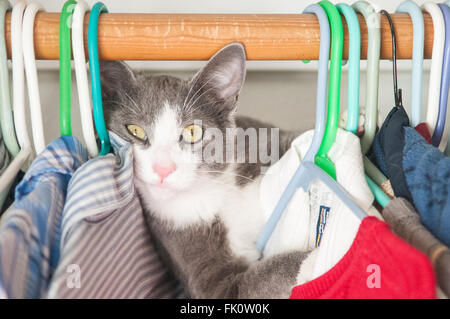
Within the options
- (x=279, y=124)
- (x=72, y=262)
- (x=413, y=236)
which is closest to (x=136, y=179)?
(x=72, y=262)

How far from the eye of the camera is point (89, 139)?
A: 2.10 feet

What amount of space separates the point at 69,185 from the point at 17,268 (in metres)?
0.15

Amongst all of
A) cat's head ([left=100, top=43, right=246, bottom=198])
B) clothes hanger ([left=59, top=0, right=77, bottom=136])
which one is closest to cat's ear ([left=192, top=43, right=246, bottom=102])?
cat's head ([left=100, top=43, right=246, bottom=198])

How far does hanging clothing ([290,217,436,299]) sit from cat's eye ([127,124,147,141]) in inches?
15.9

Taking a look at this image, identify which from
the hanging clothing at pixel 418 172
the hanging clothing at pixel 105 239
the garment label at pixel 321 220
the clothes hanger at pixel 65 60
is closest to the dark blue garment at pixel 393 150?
the hanging clothing at pixel 418 172

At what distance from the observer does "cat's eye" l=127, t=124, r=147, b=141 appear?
73cm

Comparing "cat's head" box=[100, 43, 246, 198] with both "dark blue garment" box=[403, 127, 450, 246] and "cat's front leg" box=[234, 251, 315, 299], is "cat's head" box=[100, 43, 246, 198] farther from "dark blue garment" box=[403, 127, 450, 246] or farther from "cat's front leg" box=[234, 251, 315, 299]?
"dark blue garment" box=[403, 127, 450, 246]

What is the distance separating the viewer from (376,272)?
444mm

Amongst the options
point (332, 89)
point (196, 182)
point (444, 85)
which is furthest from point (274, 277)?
point (444, 85)

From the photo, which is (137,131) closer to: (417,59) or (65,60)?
(65,60)

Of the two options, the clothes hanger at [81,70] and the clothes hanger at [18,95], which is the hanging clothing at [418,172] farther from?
the clothes hanger at [18,95]
